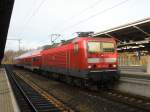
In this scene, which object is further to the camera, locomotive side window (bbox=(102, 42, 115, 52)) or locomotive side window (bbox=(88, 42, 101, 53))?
locomotive side window (bbox=(102, 42, 115, 52))

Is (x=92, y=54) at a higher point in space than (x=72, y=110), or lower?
higher

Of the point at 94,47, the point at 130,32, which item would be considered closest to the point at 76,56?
the point at 94,47

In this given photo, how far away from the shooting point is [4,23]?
983 inches

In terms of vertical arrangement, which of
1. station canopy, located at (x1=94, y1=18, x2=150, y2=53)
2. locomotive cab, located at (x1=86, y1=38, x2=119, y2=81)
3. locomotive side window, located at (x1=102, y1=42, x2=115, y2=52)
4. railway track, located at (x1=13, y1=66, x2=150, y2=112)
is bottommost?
railway track, located at (x1=13, y1=66, x2=150, y2=112)

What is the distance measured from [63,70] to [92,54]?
469cm

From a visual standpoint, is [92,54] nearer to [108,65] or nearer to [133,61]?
[108,65]

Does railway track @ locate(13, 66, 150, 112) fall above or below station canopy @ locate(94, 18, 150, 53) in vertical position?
below

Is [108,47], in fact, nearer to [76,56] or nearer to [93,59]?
[93,59]

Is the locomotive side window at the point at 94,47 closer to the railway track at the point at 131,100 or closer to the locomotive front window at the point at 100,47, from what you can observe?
the locomotive front window at the point at 100,47

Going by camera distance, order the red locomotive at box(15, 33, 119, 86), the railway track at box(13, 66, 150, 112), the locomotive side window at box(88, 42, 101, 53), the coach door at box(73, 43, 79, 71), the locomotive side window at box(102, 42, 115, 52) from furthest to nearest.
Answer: the coach door at box(73, 43, 79, 71)
the locomotive side window at box(102, 42, 115, 52)
the locomotive side window at box(88, 42, 101, 53)
the red locomotive at box(15, 33, 119, 86)
the railway track at box(13, 66, 150, 112)

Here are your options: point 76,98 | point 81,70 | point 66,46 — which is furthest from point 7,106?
point 66,46

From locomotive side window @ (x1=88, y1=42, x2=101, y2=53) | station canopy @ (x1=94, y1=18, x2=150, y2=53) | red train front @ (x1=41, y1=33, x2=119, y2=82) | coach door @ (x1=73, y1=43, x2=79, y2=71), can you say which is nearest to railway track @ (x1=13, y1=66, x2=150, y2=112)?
red train front @ (x1=41, y1=33, x2=119, y2=82)

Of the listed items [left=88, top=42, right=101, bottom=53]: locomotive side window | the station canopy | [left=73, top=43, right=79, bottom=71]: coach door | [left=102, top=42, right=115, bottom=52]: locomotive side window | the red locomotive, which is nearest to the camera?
the red locomotive

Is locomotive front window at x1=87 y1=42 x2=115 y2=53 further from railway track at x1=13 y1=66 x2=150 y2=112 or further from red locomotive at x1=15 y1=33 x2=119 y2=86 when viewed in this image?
railway track at x1=13 y1=66 x2=150 y2=112
